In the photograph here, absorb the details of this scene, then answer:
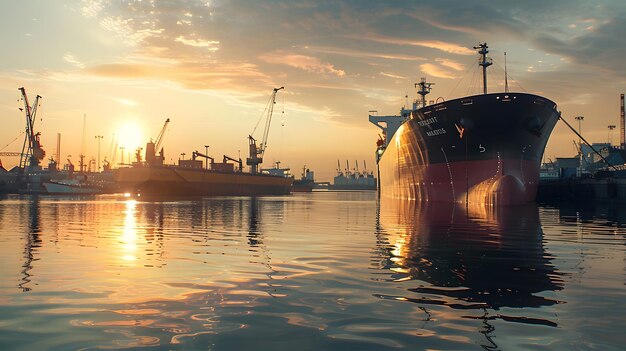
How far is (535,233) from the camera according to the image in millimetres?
23875

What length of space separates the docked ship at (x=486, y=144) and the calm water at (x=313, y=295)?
991 inches

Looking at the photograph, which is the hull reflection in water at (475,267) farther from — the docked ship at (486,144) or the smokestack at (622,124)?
the smokestack at (622,124)

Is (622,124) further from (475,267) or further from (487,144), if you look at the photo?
(475,267)

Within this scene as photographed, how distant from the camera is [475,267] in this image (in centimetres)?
1383

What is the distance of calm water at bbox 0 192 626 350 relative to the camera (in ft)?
23.5

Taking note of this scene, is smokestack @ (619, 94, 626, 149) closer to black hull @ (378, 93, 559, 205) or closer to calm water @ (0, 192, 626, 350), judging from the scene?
black hull @ (378, 93, 559, 205)

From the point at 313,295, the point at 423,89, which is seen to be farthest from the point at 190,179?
the point at 313,295

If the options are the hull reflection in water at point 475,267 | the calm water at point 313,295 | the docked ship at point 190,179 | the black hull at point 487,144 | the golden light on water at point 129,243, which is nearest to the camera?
the calm water at point 313,295

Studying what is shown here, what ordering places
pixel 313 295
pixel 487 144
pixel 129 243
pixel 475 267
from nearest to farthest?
pixel 313 295, pixel 475 267, pixel 129 243, pixel 487 144

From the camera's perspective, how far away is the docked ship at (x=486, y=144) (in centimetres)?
4400

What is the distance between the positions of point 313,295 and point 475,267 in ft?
19.3

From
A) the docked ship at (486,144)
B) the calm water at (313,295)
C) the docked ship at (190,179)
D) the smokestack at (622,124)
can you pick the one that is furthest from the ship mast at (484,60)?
the smokestack at (622,124)

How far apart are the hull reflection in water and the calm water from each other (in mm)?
63

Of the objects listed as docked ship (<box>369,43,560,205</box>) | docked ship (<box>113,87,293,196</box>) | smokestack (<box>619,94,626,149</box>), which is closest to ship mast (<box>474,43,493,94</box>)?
docked ship (<box>369,43,560,205</box>)
